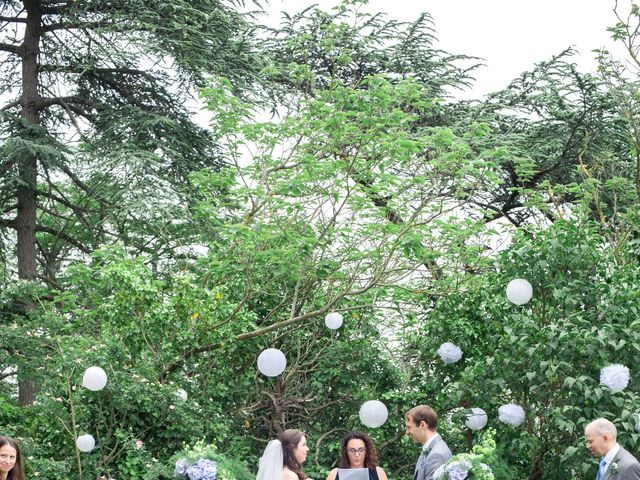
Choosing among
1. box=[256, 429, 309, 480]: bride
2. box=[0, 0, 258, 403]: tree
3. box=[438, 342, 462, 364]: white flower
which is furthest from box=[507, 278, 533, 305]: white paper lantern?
box=[0, 0, 258, 403]: tree

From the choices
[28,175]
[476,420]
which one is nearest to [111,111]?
[28,175]

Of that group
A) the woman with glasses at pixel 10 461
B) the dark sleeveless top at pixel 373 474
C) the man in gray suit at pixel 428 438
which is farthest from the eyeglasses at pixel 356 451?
the woman with glasses at pixel 10 461

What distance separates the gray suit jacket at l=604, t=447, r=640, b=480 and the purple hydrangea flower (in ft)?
8.24

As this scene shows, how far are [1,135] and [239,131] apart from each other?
527 cm

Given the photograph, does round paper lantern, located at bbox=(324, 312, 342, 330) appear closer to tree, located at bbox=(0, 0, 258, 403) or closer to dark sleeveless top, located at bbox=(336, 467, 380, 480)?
dark sleeveless top, located at bbox=(336, 467, 380, 480)

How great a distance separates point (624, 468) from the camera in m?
5.17

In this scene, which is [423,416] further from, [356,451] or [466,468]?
[356,451]

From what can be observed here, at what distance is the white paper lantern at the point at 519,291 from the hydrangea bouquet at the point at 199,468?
283cm

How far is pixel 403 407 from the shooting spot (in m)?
9.07

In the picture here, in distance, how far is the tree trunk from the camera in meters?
13.2

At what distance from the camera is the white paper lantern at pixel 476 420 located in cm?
802

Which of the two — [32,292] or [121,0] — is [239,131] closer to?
[32,292]

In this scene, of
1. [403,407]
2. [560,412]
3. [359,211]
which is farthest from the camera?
[359,211]

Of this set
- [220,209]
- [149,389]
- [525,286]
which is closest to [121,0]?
[220,209]
